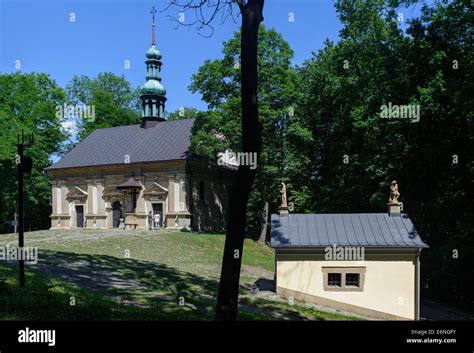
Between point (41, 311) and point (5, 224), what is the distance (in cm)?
4565

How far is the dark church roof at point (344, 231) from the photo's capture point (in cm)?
1600

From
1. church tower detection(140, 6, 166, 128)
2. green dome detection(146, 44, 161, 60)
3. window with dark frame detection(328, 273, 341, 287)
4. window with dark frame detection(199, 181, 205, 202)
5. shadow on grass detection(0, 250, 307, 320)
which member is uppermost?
green dome detection(146, 44, 161, 60)

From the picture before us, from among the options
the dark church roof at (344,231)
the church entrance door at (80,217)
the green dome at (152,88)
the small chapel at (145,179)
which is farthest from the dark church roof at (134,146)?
the dark church roof at (344,231)

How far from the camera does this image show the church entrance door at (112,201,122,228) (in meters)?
37.9

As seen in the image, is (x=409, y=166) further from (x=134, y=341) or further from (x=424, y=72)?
(x=134, y=341)

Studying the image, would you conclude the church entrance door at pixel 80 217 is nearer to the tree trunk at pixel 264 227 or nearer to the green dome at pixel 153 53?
the green dome at pixel 153 53

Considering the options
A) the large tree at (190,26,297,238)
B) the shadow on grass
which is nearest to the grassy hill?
the shadow on grass

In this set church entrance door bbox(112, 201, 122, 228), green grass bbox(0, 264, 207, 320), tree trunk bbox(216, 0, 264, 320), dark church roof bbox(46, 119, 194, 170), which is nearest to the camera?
green grass bbox(0, 264, 207, 320)

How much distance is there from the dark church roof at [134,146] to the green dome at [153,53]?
24.0 feet

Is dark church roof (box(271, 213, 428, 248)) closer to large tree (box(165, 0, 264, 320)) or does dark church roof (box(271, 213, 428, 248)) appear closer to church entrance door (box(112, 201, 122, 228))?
large tree (box(165, 0, 264, 320))

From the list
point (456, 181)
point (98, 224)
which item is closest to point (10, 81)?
point (98, 224)

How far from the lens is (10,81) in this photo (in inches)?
1545

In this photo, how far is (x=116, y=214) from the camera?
1499 inches

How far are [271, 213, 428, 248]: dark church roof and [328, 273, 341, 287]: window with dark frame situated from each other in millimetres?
1239
